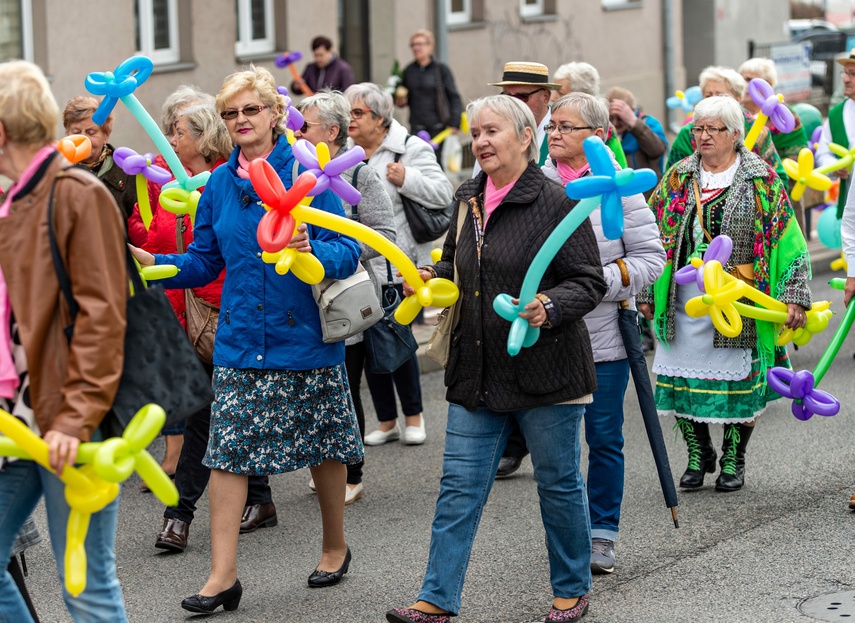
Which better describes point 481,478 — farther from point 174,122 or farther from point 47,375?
point 174,122

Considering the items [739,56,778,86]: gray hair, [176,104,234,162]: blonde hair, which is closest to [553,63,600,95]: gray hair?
[176,104,234,162]: blonde hair

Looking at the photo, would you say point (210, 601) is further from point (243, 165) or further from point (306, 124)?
point (306, 124)

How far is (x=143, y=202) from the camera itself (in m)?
6.43

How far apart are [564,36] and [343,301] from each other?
1692cm

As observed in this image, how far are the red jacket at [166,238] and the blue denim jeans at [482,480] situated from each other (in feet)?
5.08

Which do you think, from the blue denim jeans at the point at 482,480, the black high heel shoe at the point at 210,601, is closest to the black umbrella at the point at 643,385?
the blue denim jeans at the point at 482,480

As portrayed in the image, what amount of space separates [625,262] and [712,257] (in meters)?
0.39

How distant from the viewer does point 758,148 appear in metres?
7.93

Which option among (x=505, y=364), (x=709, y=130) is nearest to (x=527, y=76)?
(x=709, y=130)

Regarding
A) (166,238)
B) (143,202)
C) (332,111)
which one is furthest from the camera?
(143,202)

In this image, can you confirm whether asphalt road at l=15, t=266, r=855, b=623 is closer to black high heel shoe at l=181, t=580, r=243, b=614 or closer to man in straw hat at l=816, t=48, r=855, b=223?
black high heel shoe at l=181, t=580, r=243, b=614

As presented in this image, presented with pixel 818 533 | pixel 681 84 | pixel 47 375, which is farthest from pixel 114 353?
pixel 681 84

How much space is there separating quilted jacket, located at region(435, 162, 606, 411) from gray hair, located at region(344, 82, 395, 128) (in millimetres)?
2270

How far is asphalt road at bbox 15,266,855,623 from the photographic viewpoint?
5.03m
